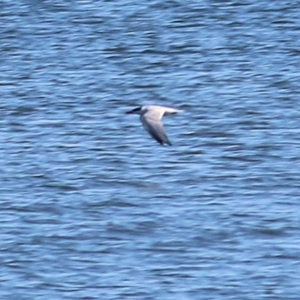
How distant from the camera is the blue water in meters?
10.1

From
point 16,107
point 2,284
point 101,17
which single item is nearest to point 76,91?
point 16,107

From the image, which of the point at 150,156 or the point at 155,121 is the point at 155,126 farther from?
the point at 150,156

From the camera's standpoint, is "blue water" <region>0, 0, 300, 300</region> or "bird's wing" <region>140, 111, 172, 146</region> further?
"bird's wing" <region>140, 111, 172, 146</region>

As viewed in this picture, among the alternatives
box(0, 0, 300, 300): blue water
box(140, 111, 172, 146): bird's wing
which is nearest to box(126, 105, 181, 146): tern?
box(140, 111, 172, 146): bird's wing

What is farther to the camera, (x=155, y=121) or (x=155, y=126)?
(x=155, y=121)

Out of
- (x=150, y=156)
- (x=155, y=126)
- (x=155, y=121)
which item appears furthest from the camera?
(x=150, y=156)

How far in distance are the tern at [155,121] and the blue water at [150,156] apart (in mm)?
425

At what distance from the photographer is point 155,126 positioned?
12109 mm

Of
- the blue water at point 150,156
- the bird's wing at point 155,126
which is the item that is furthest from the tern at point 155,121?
the blue water at point 150,156

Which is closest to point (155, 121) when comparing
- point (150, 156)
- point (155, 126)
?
point (155, 126)

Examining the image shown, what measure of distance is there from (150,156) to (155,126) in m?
0.98

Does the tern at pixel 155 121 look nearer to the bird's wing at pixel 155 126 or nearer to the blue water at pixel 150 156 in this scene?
the bird's wing at pixel 155 126

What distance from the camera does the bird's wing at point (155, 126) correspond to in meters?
11.9

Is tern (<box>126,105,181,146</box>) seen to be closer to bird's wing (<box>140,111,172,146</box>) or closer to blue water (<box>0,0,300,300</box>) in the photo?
bird's wing (<box>140,111,172,146</box>)
